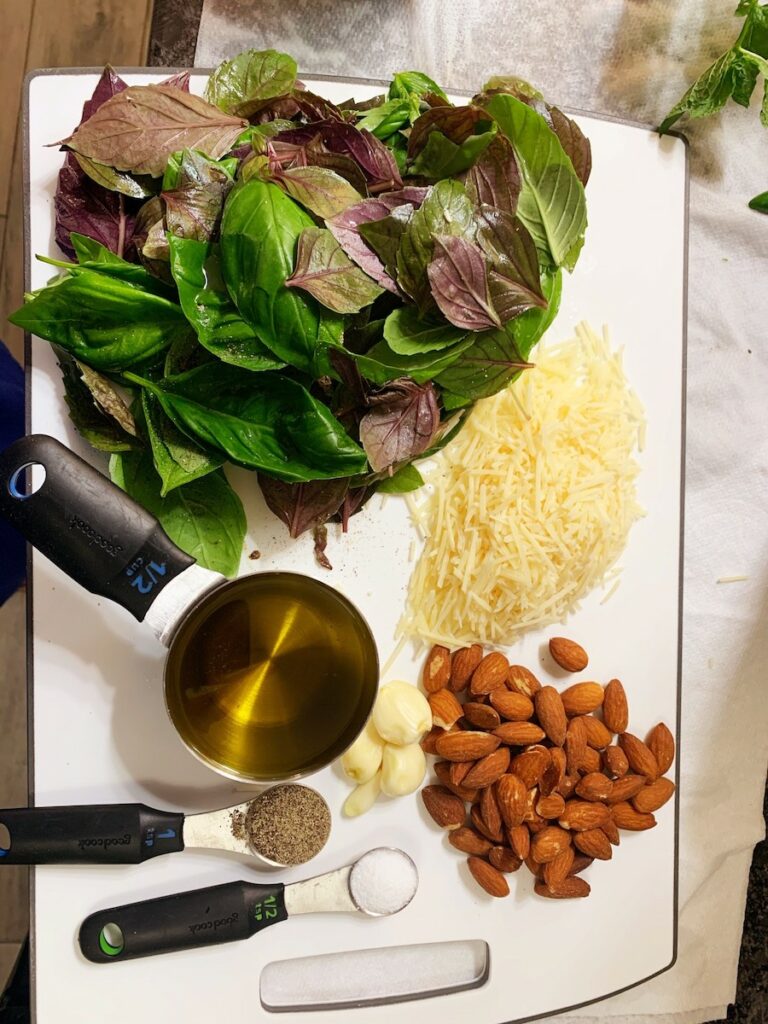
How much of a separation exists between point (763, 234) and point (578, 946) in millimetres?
796

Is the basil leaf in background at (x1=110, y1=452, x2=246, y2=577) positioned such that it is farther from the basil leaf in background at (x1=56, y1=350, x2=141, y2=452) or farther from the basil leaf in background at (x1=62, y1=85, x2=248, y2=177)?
the basil leaf in background at (x1=62, y1=85, x2=248, y2=177)

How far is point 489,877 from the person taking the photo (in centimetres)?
86

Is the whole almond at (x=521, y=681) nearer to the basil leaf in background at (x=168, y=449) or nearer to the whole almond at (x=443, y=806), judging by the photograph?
the whole almond at (x=443, y=806)

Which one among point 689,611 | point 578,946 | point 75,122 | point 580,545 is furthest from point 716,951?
point 75,122

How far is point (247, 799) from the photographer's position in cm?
84

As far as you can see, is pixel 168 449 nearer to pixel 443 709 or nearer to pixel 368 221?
pixel 368 221

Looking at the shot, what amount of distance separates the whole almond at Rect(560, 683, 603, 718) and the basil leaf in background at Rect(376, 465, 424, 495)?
0.84ft

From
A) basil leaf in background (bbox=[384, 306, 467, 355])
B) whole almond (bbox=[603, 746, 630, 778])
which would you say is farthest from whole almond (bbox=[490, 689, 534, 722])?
basil leaf in background (bbox=[384, 306, 467, 355])

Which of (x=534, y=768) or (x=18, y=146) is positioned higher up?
(x=18, y=146)

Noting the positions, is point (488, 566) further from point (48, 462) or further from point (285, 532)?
point (48, 462)

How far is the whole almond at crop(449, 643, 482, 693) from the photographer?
856 millimetres

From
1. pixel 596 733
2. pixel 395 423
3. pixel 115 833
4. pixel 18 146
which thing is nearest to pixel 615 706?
pixel 596 733

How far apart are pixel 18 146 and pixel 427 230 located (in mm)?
659

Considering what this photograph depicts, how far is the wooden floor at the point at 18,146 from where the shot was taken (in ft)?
3.40
